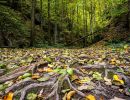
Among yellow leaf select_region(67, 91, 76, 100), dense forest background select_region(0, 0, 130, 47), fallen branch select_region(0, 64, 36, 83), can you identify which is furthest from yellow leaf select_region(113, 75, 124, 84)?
dense forest background select_region(0, 0, 130, 47)

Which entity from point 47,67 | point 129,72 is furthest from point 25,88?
point 129,72

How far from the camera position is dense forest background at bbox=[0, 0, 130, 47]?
632 inches

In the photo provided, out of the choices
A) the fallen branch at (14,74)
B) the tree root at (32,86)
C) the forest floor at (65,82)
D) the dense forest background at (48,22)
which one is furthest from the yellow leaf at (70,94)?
the dense forest background at (48,22)

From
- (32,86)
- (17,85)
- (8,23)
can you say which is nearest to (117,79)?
(32,86)

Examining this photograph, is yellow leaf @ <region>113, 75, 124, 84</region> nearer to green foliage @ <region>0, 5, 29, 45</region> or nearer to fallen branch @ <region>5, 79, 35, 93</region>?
fallen branch @ <region>5, 79, 35, 93</region>

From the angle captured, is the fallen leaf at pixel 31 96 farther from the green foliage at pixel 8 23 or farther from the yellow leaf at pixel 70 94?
the green foliage at pixel 8 23

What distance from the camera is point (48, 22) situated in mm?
23344

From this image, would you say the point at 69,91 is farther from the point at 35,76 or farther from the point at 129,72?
the point at 129,72

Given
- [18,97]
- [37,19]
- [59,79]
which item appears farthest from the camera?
[37,19]

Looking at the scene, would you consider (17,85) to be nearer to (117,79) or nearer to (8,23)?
(117,79)

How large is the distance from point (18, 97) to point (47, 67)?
1.54m

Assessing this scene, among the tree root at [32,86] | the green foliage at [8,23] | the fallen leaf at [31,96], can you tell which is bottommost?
the fallen leaf at [31,96]

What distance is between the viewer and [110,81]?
4.99 m

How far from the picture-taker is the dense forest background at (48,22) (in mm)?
16052
